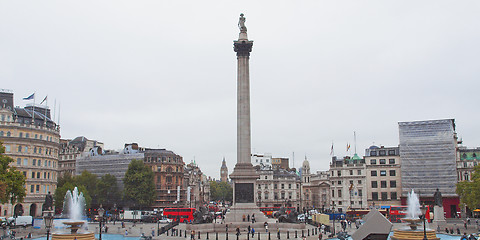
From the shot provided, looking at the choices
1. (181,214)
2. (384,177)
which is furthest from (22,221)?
(384,177)

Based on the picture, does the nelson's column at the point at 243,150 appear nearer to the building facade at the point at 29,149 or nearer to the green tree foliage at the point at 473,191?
→ the green tree foliage at the point at 473,191

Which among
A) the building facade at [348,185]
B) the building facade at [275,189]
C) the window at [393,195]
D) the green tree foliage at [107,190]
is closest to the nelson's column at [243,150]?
the building facade at [348,185]

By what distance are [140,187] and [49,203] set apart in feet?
172

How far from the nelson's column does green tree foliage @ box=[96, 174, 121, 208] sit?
1728 inches

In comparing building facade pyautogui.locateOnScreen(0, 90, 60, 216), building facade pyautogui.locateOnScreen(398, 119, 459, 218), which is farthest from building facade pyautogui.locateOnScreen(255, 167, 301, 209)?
building facade pyautogui.locateOnScreen(0, 90, 60, 216)

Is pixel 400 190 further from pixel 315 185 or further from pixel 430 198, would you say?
pixel 315 185

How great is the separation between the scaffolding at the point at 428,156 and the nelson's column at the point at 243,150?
39934 millimetres

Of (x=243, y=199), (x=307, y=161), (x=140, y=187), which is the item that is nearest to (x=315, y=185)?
(x=307, y=161)

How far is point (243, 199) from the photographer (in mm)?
53844

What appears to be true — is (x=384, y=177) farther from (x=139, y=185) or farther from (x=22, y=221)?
(x=22, y=221)

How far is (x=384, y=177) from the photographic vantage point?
87.0 m

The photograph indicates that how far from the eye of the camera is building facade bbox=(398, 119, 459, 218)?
78.1m

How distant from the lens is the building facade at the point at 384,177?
282 feet

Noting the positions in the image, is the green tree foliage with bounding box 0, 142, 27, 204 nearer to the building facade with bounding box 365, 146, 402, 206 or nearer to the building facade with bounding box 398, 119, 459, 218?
the building facade with bounding box 365, 146, 402, 206
